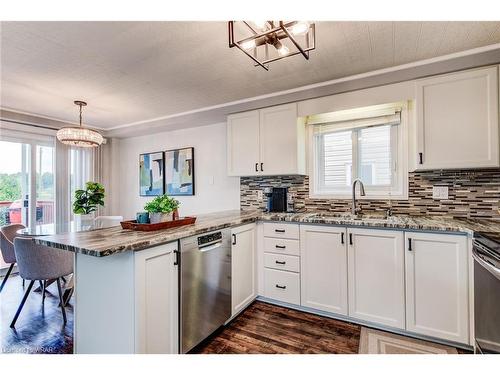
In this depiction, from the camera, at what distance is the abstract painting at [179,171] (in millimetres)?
3951

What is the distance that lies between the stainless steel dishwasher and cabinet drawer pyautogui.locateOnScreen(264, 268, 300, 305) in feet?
1.78

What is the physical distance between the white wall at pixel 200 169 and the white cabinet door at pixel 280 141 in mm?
839

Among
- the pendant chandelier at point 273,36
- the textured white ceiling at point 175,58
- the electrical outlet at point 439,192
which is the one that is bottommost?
the electrical outlet at point 439,192

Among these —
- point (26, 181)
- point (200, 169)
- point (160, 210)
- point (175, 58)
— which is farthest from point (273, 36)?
point (26, 181)

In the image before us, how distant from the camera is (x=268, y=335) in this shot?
1.98 metres

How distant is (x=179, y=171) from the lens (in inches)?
160

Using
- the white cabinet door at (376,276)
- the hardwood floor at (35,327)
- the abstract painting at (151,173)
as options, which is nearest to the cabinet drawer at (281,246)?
the white cabinet door at (376,276)

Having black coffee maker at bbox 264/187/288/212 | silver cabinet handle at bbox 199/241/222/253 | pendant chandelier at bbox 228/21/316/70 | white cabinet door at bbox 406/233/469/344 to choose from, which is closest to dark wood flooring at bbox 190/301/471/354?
white cabinet door at bbox 406/233/469/344

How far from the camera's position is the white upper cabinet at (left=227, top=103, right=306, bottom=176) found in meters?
2.76

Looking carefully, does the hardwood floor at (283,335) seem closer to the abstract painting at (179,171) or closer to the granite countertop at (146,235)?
the granite countertop at (146,235)

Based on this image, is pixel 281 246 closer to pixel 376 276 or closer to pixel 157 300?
pixel 376 276

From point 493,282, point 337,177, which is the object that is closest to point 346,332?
point 493,282
